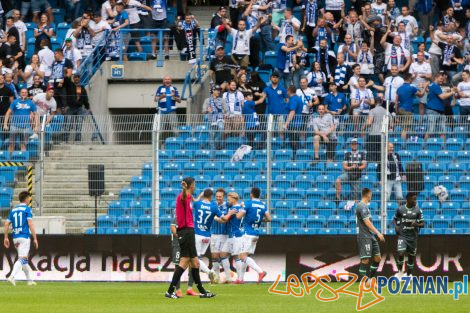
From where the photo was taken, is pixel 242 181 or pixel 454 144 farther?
pixel 242 181

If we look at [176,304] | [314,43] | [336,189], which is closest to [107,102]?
[314,43]

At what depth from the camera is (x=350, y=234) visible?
27.2 metres

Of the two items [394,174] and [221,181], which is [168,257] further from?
[394,174]

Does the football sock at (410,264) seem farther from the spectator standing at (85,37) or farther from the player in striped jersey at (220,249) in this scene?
the spectator standing at (85,37)

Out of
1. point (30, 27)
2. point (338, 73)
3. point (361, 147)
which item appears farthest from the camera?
point (30, 27)

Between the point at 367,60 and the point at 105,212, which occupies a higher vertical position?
the point at 367,60

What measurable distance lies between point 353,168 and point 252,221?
2.43 meters

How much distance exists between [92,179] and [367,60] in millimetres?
8677

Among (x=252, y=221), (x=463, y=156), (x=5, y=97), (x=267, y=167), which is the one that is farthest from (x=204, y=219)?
(x=5, y=97)

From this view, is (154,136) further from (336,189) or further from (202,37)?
(202,37)

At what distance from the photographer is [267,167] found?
26.9 m

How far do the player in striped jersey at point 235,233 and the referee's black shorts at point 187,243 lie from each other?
4536mm

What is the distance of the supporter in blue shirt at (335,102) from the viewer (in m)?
30.2

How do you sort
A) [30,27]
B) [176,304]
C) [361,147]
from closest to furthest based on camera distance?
[176,304], [361,147], [30,27]
